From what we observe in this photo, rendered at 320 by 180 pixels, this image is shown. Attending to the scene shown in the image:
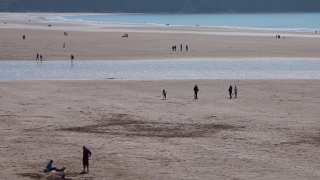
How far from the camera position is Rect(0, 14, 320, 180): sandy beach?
18.7 meters

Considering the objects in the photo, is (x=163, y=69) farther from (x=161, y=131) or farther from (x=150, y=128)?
(x=161, y=131)

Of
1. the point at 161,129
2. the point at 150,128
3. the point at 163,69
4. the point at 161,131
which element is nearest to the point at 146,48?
the point at 163,69

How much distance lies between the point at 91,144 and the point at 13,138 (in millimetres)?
2738

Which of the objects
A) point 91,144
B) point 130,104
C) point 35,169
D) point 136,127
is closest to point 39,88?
point 130,104

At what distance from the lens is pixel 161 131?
77.2 feet

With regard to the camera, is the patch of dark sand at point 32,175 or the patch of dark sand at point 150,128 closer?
the patch of dark sand at point 32,175

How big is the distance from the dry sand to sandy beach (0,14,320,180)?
0.10 ft

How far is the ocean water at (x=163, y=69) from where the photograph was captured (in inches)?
1548

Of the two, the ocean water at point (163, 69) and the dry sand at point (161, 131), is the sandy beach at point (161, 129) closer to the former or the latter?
the dry sand at point (161, 131)

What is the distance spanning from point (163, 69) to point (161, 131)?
798 inches

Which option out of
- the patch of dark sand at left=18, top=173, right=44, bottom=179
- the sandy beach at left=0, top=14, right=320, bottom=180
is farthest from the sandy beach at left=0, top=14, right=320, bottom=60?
the patch of dark sand at left=18, top=173, right=44, bottom=179

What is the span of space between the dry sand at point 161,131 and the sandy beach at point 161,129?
0.03 metres

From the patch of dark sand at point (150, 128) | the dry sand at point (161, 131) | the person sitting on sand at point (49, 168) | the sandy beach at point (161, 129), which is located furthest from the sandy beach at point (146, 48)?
the person sitting on sand at point (49, 168)

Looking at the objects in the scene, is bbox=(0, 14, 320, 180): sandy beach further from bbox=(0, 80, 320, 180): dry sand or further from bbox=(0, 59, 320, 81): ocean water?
bbox=(0, 59, 320, 81): ocean water
